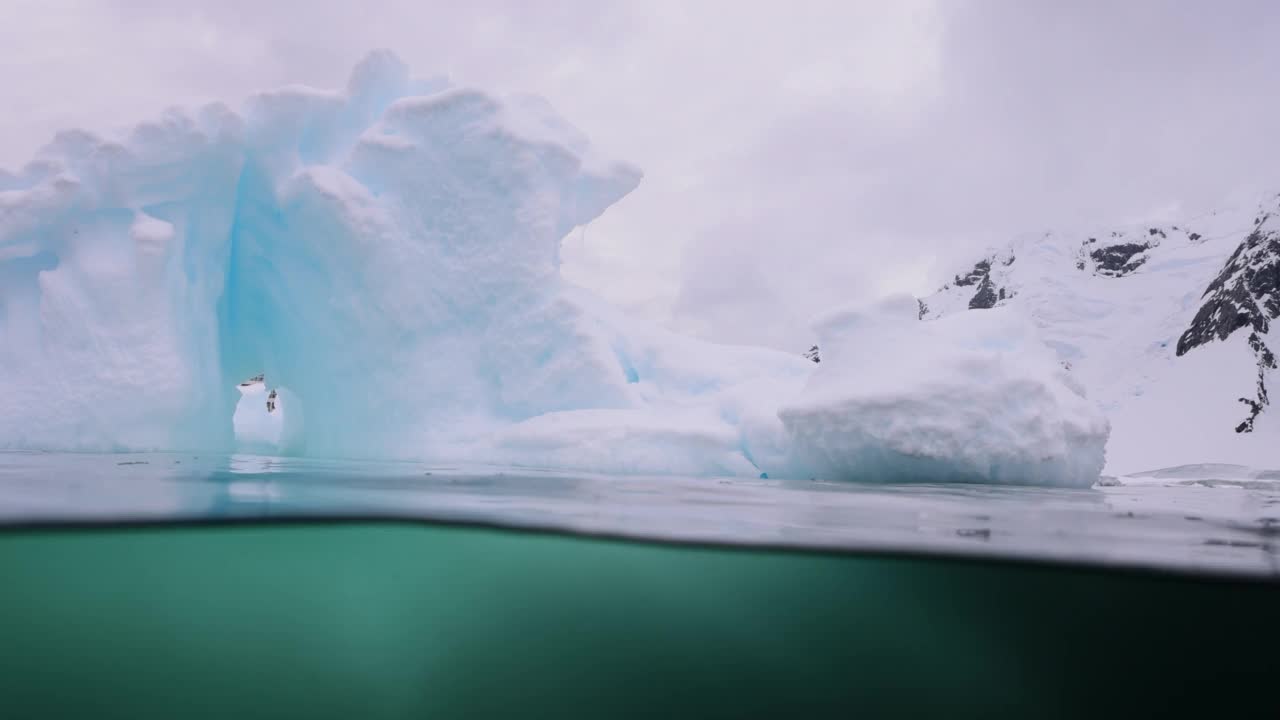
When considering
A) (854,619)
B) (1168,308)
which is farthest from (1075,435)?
(1168,308)

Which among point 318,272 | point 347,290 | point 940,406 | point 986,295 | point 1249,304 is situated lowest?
point 940,406

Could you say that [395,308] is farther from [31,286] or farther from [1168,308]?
[1168,308]

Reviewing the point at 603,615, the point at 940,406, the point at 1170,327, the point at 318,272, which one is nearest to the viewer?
the point at 603,615

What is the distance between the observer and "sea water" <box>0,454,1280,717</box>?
3939 mm

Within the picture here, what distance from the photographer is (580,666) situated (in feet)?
13.6

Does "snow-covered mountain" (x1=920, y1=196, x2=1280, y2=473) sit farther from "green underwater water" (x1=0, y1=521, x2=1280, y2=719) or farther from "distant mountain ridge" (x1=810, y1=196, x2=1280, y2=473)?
"green underwater water" (x1=0, y1=521, x2=1280, y2=719)

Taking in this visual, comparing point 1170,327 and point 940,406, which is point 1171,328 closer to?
point 1170,327

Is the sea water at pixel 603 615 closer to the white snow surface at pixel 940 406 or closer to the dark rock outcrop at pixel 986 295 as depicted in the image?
the white snow surface at pixel 940 406

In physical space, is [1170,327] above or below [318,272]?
above

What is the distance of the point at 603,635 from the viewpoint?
428 cm

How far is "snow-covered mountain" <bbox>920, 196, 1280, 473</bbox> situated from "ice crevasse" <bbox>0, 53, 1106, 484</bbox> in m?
22.9

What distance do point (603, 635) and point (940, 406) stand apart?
18.6 feet

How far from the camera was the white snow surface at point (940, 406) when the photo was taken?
886cm

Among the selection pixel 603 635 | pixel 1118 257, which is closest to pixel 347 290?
pixel 603 635
